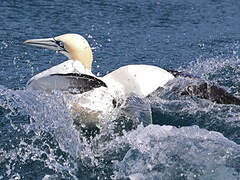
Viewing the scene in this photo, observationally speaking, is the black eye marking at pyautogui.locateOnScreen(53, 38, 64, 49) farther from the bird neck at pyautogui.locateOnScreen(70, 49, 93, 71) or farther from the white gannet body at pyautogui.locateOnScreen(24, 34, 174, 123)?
the bird neck at pyautogui.locateOnScreen(70, 49, 93, 71)

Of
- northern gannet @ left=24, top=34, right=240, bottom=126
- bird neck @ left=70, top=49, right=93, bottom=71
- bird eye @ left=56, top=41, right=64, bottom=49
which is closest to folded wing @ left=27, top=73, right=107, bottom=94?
northern gannet @ left=24, top=34, right=240, bottom=126

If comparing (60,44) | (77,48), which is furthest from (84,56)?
(60,44)

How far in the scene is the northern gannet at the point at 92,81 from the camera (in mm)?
6490

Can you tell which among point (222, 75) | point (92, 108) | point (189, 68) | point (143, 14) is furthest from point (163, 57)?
point (92, 108)

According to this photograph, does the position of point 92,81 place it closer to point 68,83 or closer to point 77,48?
point 68,83

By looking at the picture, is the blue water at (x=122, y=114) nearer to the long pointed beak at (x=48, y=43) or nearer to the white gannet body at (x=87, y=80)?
the white gannet body at (x=87, y=80)

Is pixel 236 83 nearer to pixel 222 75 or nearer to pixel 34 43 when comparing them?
pixel 222 75

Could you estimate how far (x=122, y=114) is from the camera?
7.14 meters

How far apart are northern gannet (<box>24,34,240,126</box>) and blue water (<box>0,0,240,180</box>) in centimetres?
15

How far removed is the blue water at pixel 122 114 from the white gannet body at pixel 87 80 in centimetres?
17

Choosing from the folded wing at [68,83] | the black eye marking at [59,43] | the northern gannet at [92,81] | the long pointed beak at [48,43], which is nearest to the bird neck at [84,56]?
the northern gannet at [92,81]

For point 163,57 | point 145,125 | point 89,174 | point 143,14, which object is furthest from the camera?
point 143,14

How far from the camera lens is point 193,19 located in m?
13.2

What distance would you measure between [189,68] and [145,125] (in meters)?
3.43
